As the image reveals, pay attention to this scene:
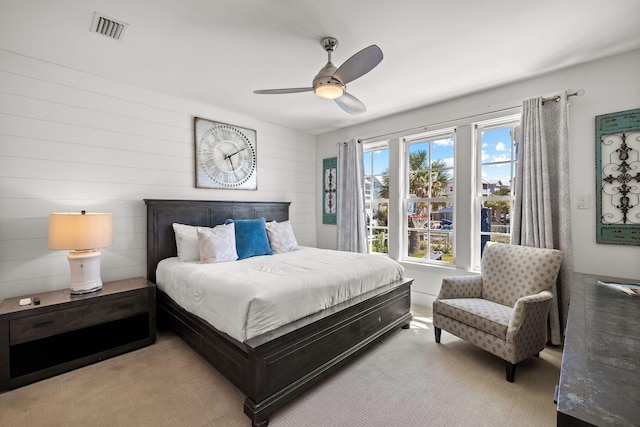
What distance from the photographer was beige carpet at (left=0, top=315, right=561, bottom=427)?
1784mm

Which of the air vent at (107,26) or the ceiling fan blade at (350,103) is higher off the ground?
the air vent at (107,26)

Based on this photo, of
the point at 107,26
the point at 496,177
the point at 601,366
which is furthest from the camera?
the point at 496,177

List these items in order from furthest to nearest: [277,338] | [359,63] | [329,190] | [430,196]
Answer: [329,190] → [430,196] → [359,63] → [277,338]

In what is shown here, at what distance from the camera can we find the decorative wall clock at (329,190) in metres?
4.86

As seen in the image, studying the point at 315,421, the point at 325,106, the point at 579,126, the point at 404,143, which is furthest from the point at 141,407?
the point at 579,126

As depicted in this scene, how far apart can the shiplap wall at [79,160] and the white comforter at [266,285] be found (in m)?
0.82

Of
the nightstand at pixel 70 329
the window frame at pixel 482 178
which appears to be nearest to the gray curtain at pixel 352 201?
the window frame at pixel 482 178

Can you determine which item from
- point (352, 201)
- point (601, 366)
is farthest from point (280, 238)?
point (601, 366)

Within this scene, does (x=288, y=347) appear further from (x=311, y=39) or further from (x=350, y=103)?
(x=311, y=39)

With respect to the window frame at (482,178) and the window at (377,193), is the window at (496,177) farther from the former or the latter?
the window at (377,193)

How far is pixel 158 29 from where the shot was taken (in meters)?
2.15

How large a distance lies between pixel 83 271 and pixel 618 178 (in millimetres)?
4754

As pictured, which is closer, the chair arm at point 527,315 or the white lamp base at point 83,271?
the chair arm at point 527,315

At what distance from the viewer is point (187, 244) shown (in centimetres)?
314
